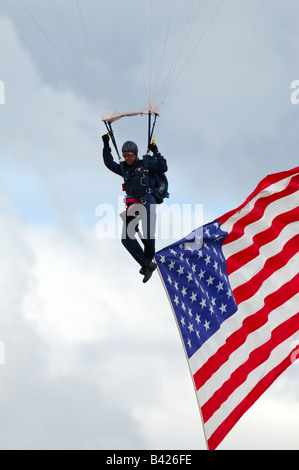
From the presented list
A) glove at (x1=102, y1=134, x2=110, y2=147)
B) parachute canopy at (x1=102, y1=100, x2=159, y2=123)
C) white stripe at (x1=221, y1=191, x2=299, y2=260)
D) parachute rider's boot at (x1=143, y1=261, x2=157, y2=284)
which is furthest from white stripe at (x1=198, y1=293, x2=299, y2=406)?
parachute canopy at (x1=102, y1=100, x2=159, y2=123)

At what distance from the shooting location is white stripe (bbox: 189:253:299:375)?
15.6 m

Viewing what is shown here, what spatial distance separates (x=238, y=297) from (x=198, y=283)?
1020 millimetres

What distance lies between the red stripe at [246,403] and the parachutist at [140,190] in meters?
4.12

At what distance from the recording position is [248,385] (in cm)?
1622

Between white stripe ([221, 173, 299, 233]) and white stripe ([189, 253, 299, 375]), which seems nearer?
white stripe ([189, 253, 299, 375])

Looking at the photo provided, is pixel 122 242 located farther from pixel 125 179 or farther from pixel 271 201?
pixel 271 201

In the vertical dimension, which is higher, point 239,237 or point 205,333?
point 239,237

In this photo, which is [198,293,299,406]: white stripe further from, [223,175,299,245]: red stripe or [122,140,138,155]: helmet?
[122,140,138,155]: helmet

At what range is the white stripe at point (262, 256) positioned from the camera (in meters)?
16.6

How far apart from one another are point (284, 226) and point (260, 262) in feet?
3.57

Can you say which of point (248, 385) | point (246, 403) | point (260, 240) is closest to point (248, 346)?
point (248, 385)

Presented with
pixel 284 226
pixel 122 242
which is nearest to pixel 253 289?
pixel 284 226

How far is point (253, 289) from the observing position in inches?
654

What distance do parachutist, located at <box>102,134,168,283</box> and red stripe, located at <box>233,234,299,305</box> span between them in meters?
2.88
